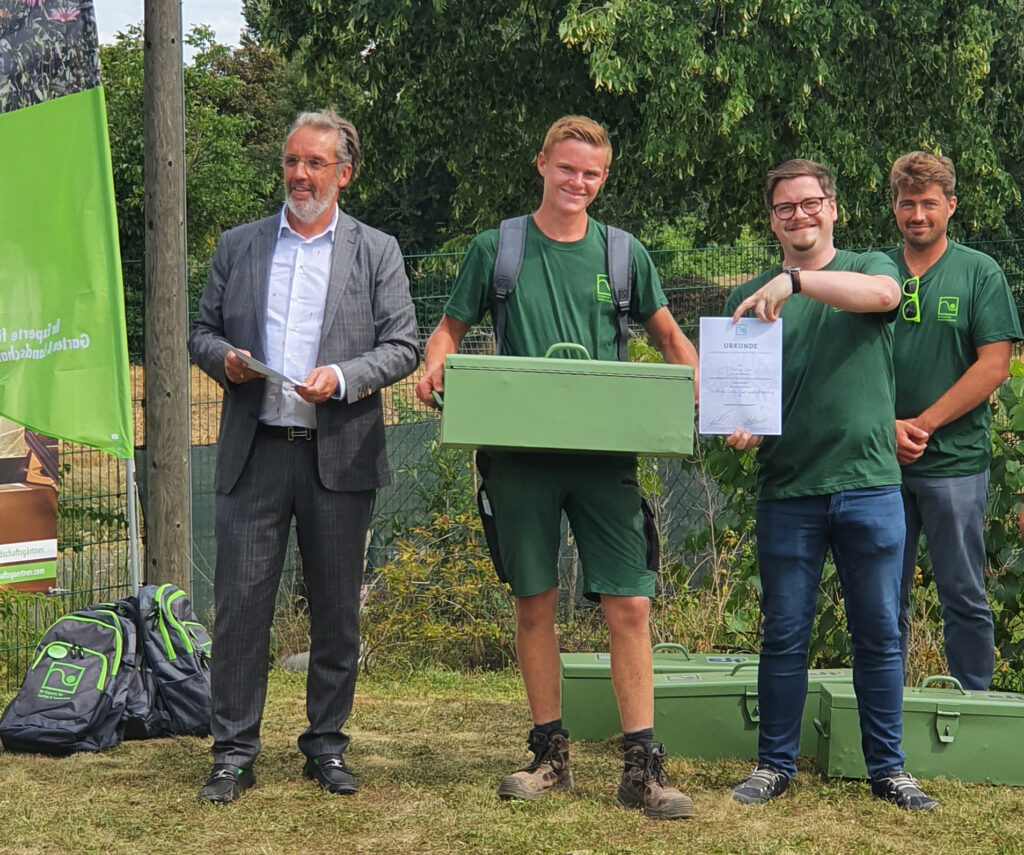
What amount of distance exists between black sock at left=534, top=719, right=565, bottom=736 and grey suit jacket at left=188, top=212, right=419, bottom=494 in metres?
0.90

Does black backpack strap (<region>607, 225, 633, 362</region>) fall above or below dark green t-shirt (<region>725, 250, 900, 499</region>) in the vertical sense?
above

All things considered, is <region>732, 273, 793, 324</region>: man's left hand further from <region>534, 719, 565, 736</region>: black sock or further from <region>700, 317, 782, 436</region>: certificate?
<region>534, 719, 565, 736</region>: black sock

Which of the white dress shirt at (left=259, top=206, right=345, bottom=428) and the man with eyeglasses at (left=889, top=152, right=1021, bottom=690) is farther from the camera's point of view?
the man with eyeglasses at (left=889, top=152, right=1021, bottom=690)

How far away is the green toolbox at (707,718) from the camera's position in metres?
4.38

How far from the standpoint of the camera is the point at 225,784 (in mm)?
3928

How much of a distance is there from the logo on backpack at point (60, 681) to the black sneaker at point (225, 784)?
938mm

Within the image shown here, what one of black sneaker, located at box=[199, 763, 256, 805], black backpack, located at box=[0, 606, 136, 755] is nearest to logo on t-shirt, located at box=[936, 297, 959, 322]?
black sneaker, located at box=[199, 763, 256, 805]

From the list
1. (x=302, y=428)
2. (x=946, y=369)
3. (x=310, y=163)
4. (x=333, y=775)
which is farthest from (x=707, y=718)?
(x=310, y=163)

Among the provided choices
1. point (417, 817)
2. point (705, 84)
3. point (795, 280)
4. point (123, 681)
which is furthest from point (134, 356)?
point (705, 84)

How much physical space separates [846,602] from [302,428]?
1.72 meters

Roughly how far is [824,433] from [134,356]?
167 inches

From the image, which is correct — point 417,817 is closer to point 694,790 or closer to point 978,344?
point 694,790

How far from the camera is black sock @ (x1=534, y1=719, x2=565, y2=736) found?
3.97m

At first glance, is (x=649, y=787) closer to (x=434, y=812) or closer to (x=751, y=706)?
(x=434, y=812)
